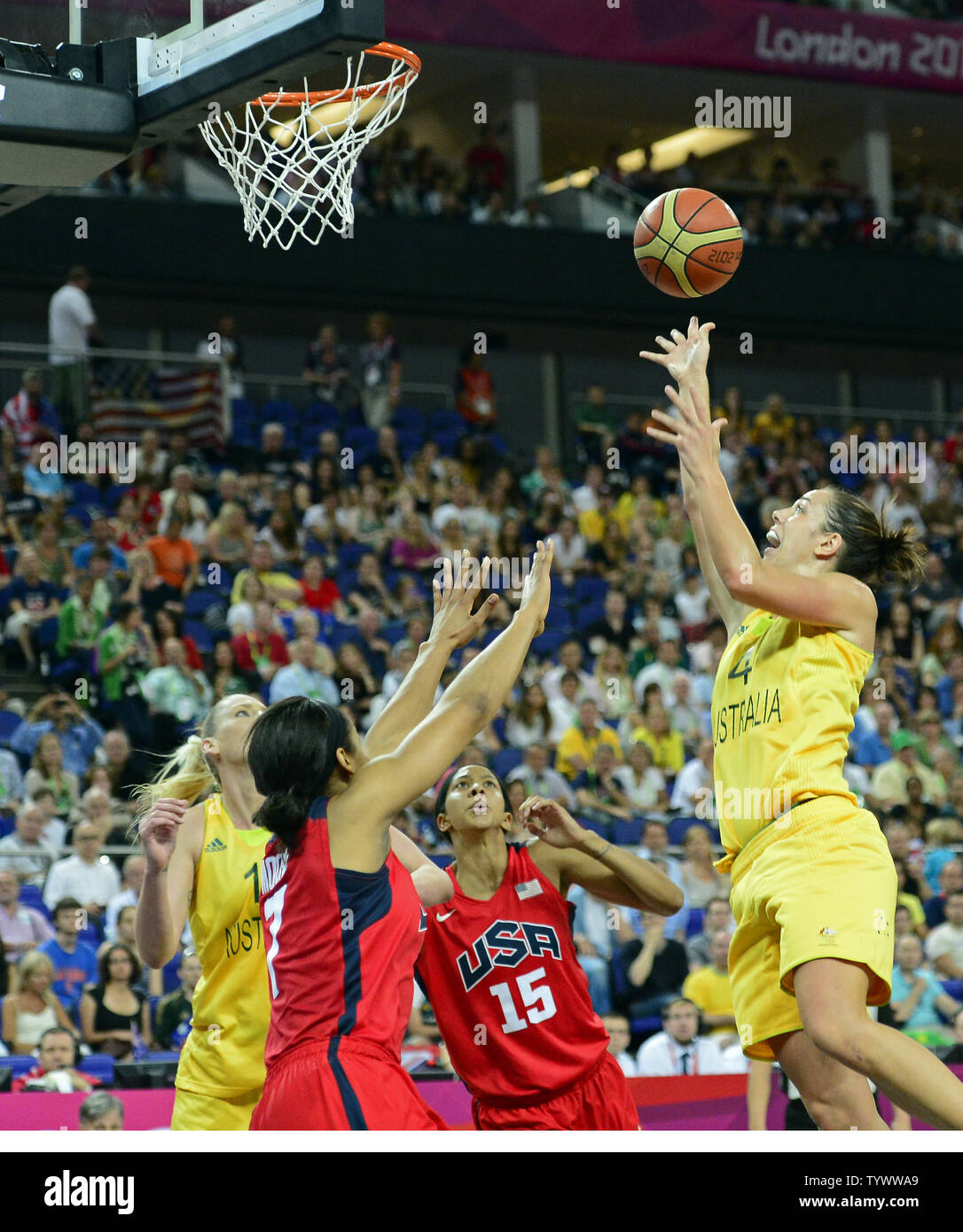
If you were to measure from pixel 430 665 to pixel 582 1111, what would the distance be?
4.62 feet

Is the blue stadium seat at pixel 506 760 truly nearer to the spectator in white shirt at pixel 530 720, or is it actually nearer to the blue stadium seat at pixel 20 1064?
the spectator in white shirt at pixel 530 720

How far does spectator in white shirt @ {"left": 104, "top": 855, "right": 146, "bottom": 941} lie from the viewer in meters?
8.57

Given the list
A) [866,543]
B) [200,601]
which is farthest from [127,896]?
[866,543]

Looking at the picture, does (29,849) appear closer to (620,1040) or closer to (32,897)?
(32,897)

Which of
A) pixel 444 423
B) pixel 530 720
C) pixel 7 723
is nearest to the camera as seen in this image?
pixel 7 723

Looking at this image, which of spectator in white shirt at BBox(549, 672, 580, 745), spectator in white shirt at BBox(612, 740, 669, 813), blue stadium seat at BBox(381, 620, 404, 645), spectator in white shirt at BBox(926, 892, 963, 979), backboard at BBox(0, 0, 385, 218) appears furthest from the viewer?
blue stadium seat at BBox(381, 620, 404, 645)

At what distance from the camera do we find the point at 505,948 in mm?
4660

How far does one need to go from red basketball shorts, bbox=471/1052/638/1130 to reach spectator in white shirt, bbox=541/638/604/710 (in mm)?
7135

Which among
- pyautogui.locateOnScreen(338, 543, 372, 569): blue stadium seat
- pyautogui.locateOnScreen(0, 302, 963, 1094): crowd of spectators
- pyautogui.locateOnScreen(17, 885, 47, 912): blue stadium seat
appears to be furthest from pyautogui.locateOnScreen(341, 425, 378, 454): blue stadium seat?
pyautogui.locateOnScreen(17, 885, 47, 912): blue stadium seat

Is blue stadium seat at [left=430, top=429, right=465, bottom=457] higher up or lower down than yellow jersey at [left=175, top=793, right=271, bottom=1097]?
higher up

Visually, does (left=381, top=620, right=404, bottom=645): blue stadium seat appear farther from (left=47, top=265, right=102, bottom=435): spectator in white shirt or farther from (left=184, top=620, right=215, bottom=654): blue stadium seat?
(left=47, top=265, right=102, bottom=435): spectator in white shirt

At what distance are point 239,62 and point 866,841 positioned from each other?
2.78 m

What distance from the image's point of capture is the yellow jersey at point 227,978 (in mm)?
4641

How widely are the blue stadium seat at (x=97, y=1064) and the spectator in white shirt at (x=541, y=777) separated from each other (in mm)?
3534
